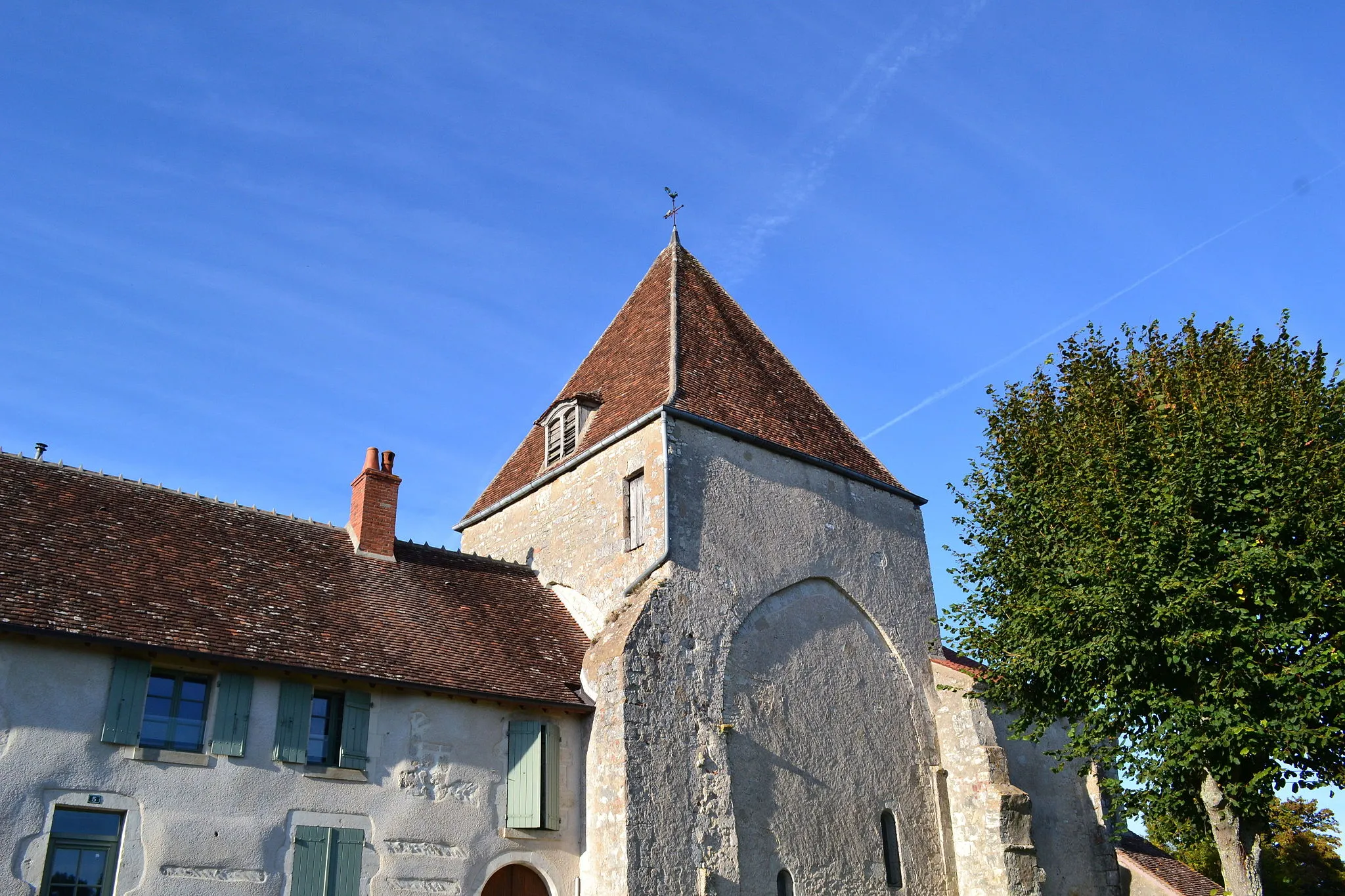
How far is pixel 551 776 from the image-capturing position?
14.7 m

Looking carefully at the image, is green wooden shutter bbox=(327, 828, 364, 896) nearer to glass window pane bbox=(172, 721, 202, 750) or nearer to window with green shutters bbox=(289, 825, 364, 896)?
window with green shutters bbox=(289, 825, 364, 896)

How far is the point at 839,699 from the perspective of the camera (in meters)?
17.7

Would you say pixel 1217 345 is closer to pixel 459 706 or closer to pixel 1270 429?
pixel 1270 429

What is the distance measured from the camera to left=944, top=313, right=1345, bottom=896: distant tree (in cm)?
1360

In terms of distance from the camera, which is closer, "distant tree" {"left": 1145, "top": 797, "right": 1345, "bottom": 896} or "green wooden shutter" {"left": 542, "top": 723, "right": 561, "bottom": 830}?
"green wooden shutter" {"left": 542, "top": 723, "right": 561, "bottom": 830}

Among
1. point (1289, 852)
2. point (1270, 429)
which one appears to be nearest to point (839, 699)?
point (1270, 429)

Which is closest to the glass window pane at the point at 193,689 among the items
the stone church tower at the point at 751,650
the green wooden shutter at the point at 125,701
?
the green wooden shutter at the point at 125,701

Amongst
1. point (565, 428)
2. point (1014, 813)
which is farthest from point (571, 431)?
point (1014, 813)

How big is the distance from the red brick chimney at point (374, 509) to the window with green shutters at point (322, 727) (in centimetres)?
369

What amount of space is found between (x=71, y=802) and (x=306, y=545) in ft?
18.2

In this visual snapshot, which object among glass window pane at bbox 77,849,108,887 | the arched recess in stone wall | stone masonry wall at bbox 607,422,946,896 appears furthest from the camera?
the arched recess in stone wall

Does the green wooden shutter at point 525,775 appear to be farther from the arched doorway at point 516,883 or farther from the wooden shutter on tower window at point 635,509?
the wooden shutter on tower window at point 635,509

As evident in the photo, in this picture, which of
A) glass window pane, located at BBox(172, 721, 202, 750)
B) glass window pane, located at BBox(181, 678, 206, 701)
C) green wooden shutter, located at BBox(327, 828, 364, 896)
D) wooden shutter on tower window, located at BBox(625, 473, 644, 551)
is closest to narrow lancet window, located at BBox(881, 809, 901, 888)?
wooden shutter on tower window, located at BBox(625, 473, 644, 551)

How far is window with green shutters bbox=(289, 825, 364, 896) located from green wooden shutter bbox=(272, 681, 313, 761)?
0.90 meters
